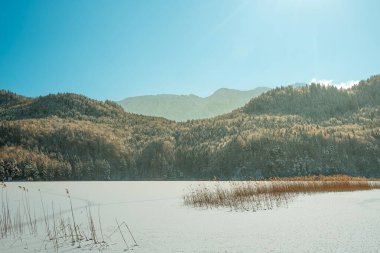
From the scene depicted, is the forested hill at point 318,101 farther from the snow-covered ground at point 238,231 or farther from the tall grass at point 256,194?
the snow-covered ground at point 238,231

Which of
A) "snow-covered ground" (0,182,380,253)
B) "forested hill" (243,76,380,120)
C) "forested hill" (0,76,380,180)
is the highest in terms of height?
"forested hill" (243,76,380,120)

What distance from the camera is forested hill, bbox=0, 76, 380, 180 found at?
2665 inches

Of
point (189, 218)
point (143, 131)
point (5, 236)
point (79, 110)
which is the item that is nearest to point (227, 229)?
point (189, 218)

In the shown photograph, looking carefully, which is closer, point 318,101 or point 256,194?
point 256,194

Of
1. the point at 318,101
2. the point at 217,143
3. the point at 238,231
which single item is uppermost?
the point at 318,101

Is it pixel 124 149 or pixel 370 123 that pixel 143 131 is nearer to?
pixel 124 149

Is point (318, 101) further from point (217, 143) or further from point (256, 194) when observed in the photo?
point (256, 194)

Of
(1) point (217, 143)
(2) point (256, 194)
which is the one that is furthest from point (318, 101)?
(2) point (256, 194)

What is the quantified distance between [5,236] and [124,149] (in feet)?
252

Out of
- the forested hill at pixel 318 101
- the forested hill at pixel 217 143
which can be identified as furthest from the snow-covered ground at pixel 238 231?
the forested hill at pixel 318 101

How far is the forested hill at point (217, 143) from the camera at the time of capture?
67.7 metres

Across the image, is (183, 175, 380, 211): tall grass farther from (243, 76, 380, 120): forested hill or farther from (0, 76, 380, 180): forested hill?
(243, 76, 380, 120): forested hill

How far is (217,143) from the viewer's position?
81.9 meters

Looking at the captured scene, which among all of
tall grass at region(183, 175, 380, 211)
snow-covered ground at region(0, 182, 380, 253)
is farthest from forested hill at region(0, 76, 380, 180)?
snow-covered ground at region(0, 182, 380, 253)
